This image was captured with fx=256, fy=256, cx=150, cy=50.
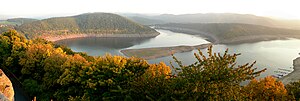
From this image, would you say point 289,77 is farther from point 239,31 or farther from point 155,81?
point 239,31

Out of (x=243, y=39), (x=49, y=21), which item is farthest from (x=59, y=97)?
(x=49, y=21)

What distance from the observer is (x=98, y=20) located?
199 meters

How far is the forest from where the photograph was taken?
13562mm

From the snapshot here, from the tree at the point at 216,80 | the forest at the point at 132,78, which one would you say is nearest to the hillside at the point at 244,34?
the forest at the point at 132,78

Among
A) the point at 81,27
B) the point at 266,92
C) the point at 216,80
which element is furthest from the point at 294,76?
the point at 81,27

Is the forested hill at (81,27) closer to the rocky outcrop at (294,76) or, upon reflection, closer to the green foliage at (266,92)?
the rocky outcrop at (294,76)

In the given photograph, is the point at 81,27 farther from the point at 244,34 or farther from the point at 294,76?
the point at 294,76

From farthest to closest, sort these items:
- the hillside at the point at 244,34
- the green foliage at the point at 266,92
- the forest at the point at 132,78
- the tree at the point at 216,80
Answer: the hillside at the point at 244,34 → the green foliage at the point at 266,92 → the forest at the point at 132,78 → the tree at the point at 216,80

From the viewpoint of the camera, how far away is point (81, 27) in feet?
592

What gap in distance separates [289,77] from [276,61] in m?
20.8

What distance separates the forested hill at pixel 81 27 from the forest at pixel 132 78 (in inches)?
4574

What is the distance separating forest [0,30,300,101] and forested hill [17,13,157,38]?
11618 centimetres

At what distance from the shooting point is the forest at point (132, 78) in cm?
1356

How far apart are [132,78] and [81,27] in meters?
166
